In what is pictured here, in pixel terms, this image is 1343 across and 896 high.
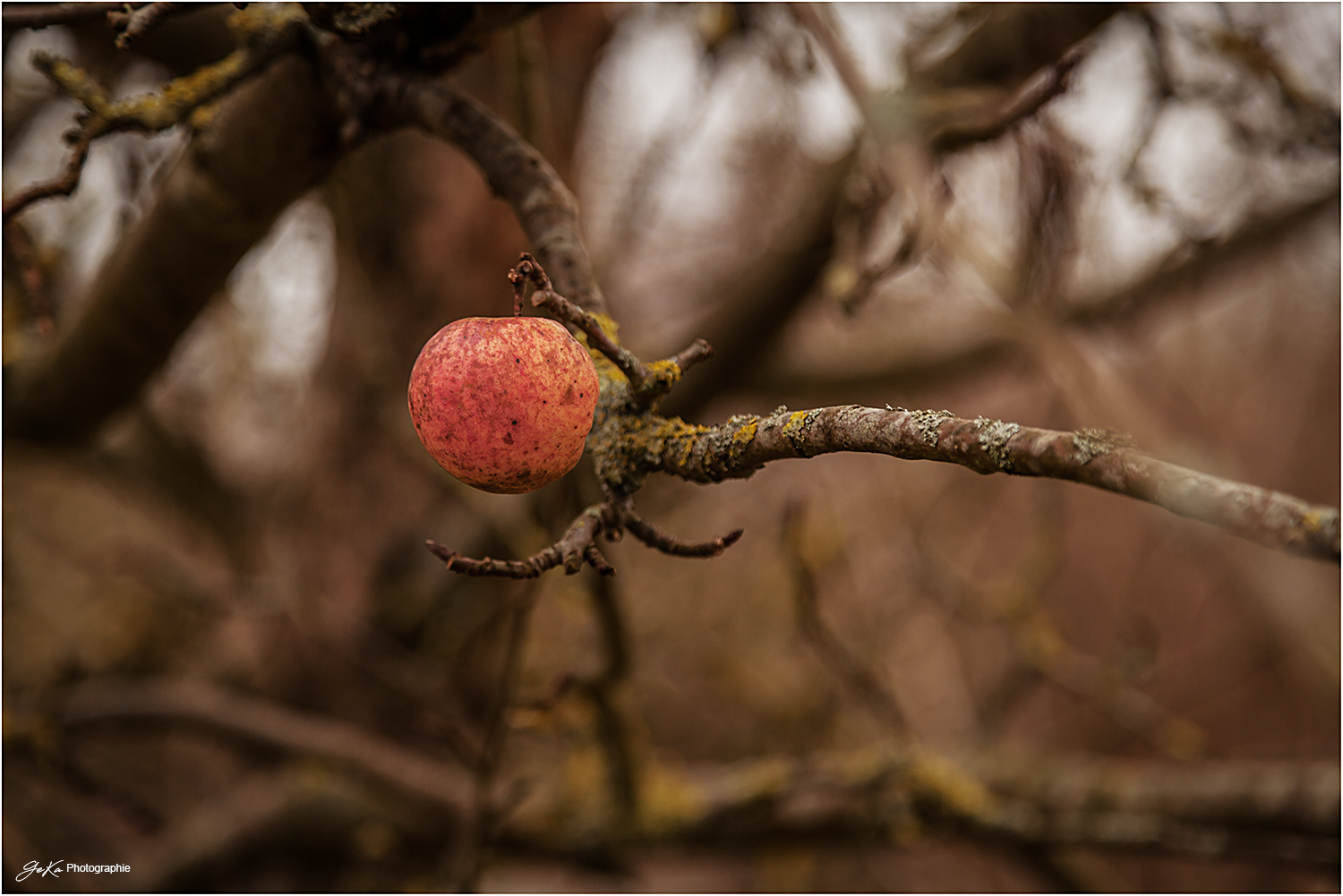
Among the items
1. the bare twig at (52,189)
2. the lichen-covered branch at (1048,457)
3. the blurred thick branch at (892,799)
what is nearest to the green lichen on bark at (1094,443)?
the lichen-covered branch at (1048,457)

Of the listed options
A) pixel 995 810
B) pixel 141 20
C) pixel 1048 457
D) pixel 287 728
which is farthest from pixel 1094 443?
pixel 287 728

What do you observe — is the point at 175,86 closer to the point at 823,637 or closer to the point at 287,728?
the point at 823,637

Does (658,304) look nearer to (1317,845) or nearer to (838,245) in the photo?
(838,245)

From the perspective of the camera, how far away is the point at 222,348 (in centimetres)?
389

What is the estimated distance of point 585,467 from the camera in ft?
3.65

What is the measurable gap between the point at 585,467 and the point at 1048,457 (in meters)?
0.74

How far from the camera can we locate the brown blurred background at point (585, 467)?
1.64 metres

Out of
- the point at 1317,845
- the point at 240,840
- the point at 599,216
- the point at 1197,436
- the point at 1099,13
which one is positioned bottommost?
the point at 240,840

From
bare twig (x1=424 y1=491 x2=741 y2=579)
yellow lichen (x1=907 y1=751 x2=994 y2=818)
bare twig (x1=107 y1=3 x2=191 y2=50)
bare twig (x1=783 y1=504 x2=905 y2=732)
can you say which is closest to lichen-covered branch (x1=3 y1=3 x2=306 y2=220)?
bare twig (x1=107 y1=3 x2=191 y2=50)

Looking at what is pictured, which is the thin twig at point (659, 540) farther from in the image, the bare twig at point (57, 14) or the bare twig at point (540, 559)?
the bare twig at point (57, 14)

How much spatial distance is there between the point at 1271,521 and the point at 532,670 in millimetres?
2974

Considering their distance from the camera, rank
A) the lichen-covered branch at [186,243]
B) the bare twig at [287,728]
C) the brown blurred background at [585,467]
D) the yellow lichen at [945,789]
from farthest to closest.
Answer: the bare twig at [287,728]
the yellow lichen at [945,789]
the brown blurred background at [585,467]
the lichen-covered branch at [186,243]

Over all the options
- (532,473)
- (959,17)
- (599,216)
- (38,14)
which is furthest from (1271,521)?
(599,216)

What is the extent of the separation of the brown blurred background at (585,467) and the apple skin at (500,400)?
22.8 inches
